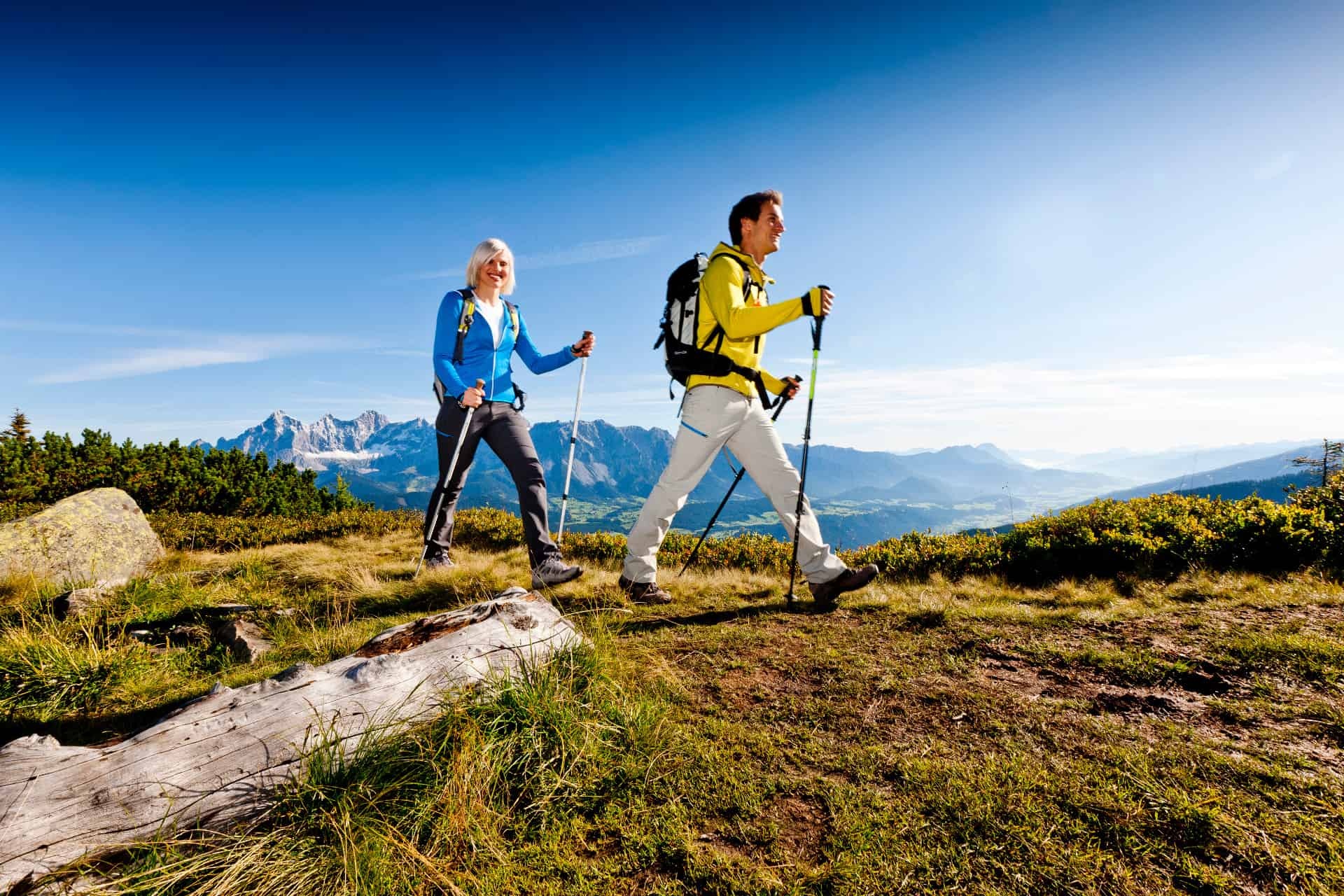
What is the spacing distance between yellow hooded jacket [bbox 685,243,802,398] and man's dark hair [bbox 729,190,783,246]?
29cm

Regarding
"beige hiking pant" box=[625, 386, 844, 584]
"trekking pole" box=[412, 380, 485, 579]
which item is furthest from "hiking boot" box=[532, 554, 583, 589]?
"trekking pole" box=[412, 380, 485, 579]

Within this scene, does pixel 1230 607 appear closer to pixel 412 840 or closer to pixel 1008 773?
pixel 1008 773

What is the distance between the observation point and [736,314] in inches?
213

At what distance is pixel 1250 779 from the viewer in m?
2.58

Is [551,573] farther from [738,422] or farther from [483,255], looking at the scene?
[483,255]

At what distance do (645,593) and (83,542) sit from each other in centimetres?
889

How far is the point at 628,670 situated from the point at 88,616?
5.30m

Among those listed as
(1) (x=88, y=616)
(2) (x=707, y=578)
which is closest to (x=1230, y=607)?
(2) (x=707, y=578)

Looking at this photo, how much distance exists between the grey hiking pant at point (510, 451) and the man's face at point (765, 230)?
3.33 meters

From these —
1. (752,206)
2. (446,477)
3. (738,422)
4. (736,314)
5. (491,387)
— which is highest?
(752,206)

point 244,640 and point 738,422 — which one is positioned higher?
point 738,422

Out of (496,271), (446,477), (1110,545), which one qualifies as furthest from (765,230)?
(1110,545)

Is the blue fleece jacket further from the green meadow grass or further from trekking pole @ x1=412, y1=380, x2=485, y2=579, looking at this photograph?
the green meadow grass

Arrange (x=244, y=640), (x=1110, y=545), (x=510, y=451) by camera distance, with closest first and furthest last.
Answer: (x=244, y=640) → (x=510, y=451) → (x=1110, y=545)
